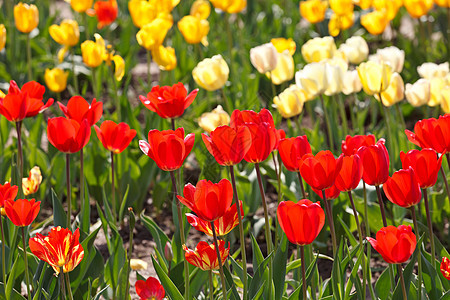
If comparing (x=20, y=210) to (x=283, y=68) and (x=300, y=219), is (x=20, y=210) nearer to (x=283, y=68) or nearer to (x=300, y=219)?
(x=300, y=219)

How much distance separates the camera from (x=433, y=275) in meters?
1.77

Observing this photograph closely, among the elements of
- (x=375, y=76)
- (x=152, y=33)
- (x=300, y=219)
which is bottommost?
(x=300, y=219)

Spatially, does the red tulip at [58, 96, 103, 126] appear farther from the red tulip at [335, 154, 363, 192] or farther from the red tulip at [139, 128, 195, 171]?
the red tulip at [335, 154, 363, 192]

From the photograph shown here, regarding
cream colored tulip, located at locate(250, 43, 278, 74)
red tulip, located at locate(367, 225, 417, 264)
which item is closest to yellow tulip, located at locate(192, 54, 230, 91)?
cream colored tulip, located at locate(250, 43, 278, 74)

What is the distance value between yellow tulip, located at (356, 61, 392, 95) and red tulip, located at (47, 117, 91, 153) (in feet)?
3.26

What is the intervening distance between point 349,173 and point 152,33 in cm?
173

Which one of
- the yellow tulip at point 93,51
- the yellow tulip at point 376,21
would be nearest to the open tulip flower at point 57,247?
the yellow tulip at point 93,51

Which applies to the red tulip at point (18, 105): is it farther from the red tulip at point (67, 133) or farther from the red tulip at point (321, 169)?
the red tulip at point (321, 169)

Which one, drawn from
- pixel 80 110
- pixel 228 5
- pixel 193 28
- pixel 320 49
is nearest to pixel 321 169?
pixel 80 110

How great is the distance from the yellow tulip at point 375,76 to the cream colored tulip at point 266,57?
1.50ft

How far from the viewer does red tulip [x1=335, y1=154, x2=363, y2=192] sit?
153cm

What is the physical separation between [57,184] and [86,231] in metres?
0.83

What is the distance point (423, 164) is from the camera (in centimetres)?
157

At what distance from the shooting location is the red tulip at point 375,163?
60.5 inches
